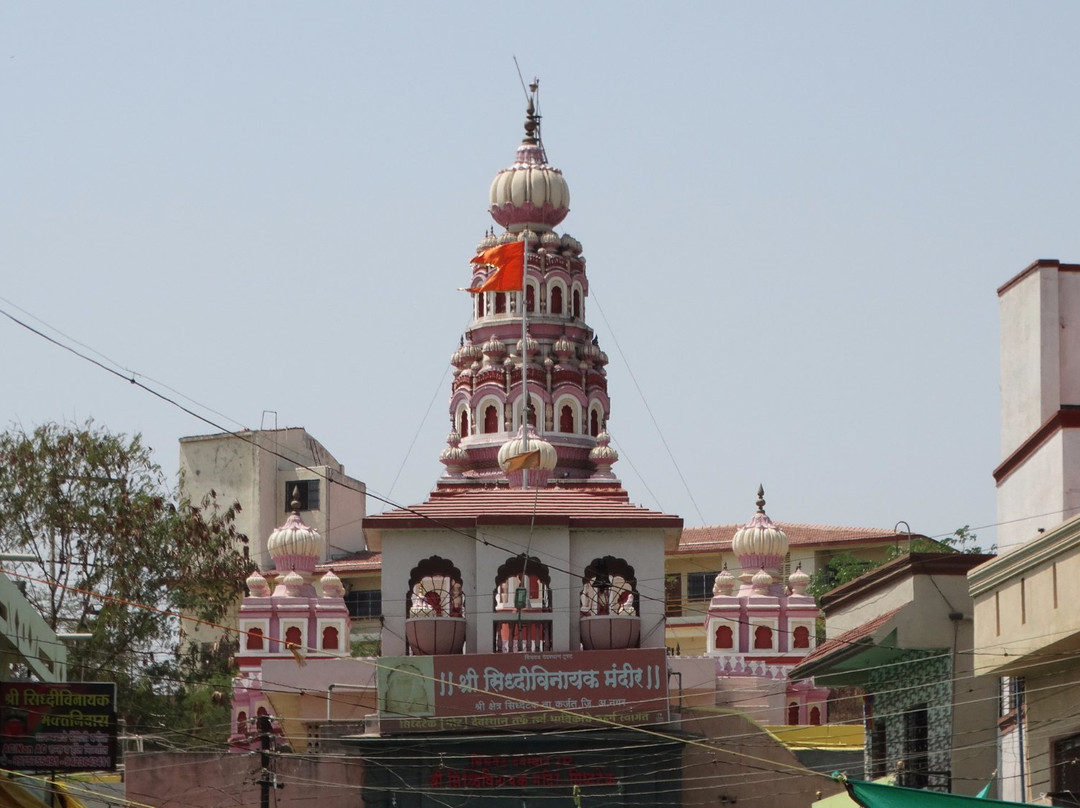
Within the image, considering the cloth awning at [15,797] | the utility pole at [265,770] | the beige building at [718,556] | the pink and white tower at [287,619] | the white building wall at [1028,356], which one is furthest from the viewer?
the beige building at [718,556]

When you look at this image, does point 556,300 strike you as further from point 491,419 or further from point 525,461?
point 525,461

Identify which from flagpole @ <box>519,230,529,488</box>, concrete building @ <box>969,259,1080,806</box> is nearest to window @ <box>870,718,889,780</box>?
concrete building @ <box>969,259,1080,806</box>

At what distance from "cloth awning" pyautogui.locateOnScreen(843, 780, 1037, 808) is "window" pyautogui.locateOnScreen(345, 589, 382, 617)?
173 feet

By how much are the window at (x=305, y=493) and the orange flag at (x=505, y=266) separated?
53.1ft

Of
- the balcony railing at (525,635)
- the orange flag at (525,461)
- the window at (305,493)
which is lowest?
the balcony railing at (525,635)

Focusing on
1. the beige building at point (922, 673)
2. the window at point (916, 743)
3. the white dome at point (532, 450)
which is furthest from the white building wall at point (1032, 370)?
the white dome at point (532, 450)

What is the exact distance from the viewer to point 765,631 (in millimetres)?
51500

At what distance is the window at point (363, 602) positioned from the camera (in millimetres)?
71812

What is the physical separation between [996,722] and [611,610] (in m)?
19.4

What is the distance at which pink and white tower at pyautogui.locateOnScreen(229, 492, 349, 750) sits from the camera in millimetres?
50038

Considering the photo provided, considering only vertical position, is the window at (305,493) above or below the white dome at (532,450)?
above

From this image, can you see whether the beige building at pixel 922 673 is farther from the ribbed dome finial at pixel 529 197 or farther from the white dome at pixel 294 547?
the ribbed dome finial at pixel 529 197

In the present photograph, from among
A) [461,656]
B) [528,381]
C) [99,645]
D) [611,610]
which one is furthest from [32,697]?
[528,381]

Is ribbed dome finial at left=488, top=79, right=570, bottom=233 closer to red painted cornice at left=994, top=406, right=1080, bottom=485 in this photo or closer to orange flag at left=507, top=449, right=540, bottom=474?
orange flag at left=507, top=449, right=540, bottom=474
